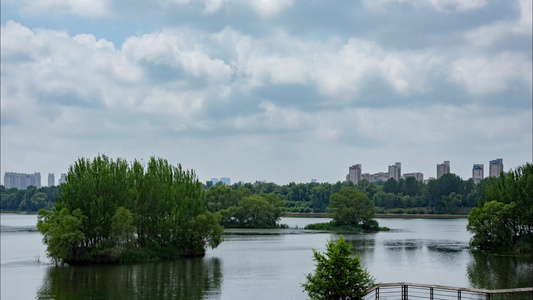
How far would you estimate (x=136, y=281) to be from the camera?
41.9 metres

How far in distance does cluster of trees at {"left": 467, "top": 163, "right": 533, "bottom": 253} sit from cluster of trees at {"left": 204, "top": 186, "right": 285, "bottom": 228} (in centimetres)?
5525

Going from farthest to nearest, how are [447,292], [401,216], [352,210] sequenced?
[401,216]
[352,210]
[447,292]

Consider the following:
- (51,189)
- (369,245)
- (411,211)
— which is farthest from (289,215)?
(369,245)

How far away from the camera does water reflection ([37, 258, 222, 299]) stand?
36312 millimetres

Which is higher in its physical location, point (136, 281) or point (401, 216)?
point (136, 281)

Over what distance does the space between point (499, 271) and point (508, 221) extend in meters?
17.4

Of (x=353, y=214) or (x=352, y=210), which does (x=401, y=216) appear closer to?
(x=353, y=214)

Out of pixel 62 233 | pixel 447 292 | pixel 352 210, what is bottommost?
pixel 447 292

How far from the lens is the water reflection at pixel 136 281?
36312mm

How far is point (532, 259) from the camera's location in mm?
55906

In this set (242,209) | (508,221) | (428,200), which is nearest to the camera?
(508,221)

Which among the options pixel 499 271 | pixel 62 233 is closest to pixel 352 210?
pixel 499 271

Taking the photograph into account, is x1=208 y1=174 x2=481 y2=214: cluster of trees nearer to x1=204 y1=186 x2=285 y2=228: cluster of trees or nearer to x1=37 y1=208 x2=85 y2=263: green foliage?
x1=204 y1=186 x2=285 y2=228: cluster of trees

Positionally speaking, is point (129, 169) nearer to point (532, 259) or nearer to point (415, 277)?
point (415, 277)
